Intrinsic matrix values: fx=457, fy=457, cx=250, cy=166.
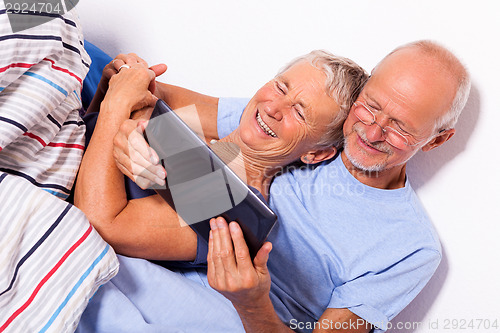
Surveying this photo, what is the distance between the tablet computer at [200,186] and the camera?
3.28 ft

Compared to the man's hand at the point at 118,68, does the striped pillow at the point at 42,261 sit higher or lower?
lower

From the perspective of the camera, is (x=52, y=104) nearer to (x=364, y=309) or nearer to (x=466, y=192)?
(x=364, y=309)

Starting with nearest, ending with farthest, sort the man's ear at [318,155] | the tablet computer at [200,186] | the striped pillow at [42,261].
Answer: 1. the striped pillow at [42,261]
2. the tablet computer at [200,186]
3. the man's ear at [318,155]

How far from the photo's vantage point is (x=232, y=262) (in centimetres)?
102

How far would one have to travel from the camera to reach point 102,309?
1093 mm

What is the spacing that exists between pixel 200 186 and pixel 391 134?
22.2 inches

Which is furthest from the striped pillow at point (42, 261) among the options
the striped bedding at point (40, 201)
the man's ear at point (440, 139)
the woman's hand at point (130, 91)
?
the man's ear at point (440, 139)

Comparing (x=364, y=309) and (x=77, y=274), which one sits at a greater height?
(x=77, y=274)

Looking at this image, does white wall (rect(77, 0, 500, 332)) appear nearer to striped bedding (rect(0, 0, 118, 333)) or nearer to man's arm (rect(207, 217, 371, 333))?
man's arm (rect(207, 217, 371, 333))

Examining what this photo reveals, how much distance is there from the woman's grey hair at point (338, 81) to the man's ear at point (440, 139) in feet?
0.83

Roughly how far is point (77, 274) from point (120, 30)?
1.31 meters

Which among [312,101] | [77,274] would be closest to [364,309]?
[312,101]

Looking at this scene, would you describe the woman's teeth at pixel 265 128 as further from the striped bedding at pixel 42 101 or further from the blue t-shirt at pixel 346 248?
the striped bedding at pixel 42 101

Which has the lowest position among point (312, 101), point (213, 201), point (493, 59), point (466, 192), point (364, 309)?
point (364, 309)
